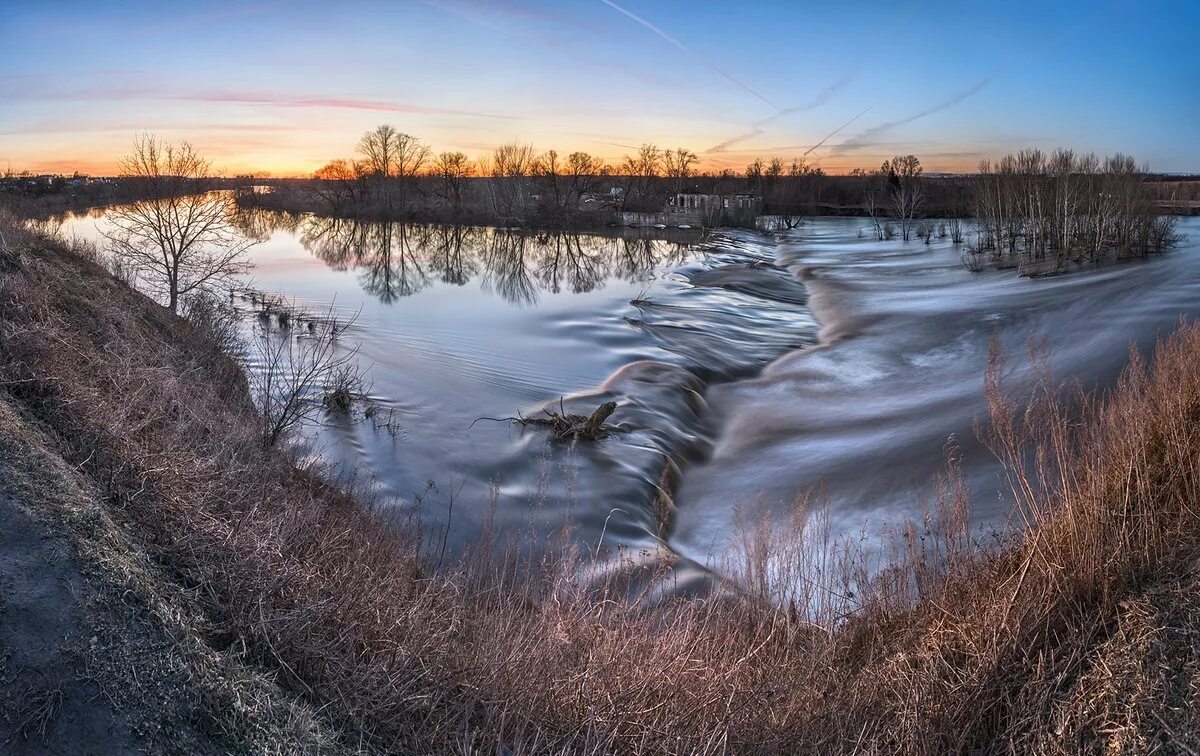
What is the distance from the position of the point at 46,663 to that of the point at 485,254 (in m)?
55.0

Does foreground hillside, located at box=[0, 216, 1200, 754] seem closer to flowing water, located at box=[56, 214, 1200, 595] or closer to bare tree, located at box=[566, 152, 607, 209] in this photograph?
flowing water, located at box=[56, 214, 1200, 595]

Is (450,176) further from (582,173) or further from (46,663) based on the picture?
(46,663)

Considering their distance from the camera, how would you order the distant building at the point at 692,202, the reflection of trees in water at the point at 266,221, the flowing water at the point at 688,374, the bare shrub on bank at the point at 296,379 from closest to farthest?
the flowing water at the point at 688,374, the bare shrub on bank at the point at 296,379, the reflection of trees in water at the point at 266,221, the distant building at the point at 692,202

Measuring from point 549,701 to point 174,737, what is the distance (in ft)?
8.91

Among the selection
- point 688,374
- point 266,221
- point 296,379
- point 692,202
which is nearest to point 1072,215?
point 688,374

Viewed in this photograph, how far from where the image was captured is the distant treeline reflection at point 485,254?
45.0 metres

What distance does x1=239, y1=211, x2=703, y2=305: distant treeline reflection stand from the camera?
45031 mm

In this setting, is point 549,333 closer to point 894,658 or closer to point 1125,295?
point 1125,295

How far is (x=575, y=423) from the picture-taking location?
1811 cm

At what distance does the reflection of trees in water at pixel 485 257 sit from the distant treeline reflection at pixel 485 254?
0.05 meters

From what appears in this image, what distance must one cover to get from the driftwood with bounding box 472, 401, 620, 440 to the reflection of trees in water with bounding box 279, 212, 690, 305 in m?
20.3

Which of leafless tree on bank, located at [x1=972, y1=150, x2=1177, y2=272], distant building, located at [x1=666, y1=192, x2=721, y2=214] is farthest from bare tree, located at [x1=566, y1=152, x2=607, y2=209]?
leafless tree on bank, located at [x1=972, y1=150, x2=1177, y2=272]

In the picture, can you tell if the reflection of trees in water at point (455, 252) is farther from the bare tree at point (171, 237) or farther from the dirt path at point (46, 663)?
the dirt path at point (46, 663)

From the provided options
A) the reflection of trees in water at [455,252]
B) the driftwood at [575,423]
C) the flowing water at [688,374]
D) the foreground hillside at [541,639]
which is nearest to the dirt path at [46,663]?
the foreground hillside at [541,639]
